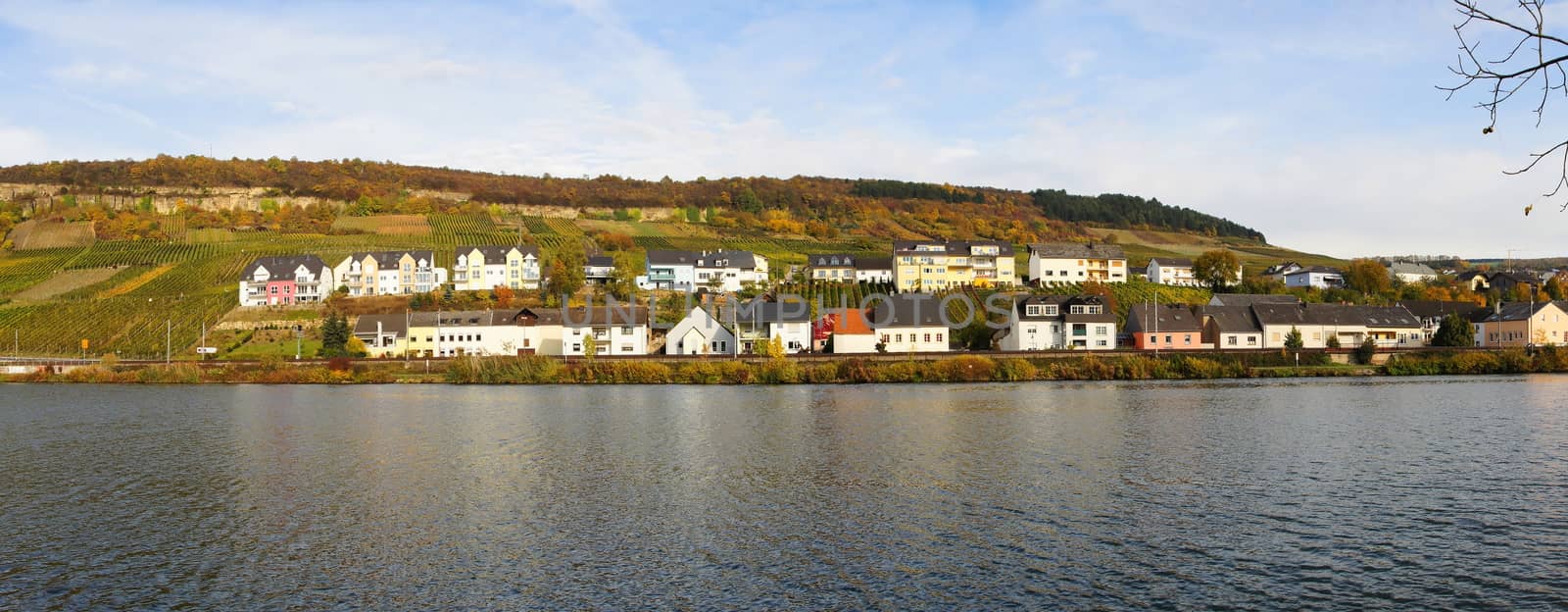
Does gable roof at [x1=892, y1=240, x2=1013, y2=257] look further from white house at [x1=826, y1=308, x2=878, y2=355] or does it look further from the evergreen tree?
the evergreen tree

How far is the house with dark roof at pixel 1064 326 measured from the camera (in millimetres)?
64375

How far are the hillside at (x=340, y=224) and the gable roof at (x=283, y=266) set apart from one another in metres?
3.25

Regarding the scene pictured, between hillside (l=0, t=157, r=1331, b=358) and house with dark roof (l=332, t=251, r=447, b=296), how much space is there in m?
5.86

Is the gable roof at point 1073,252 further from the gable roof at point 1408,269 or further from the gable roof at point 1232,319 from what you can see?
the gable roof at point 1408,269

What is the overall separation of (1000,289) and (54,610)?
8083 cm

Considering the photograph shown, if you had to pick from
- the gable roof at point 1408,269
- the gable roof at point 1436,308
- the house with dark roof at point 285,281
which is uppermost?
the gable roof at point 1408,269

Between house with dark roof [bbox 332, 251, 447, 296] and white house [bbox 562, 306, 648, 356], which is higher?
house with dark roof [bbox 332, 251, 447, 296]

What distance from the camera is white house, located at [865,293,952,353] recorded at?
62906 millimetres

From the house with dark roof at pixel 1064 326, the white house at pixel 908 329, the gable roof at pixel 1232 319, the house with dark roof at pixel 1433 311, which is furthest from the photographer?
the house with dark roof at pixel 1433 311

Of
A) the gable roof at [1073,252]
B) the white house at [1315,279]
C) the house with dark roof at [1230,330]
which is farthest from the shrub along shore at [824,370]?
the white house at [1315,279]

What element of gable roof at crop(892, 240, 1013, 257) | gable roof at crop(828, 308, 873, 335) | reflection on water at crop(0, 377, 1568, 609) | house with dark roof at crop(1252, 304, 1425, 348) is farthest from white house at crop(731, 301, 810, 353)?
gable roof at crop(892, 240, 1013, 257)

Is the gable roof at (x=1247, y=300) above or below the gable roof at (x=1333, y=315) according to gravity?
above

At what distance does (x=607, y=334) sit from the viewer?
6631 cm

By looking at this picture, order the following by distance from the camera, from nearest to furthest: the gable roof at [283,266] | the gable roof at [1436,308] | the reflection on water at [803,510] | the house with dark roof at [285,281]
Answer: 1. the reflection on water at [803,510]
2. the gable roof at [1436,308]
3. the house with dark roof at [285,281]
4. the gable roof at [283,266]
